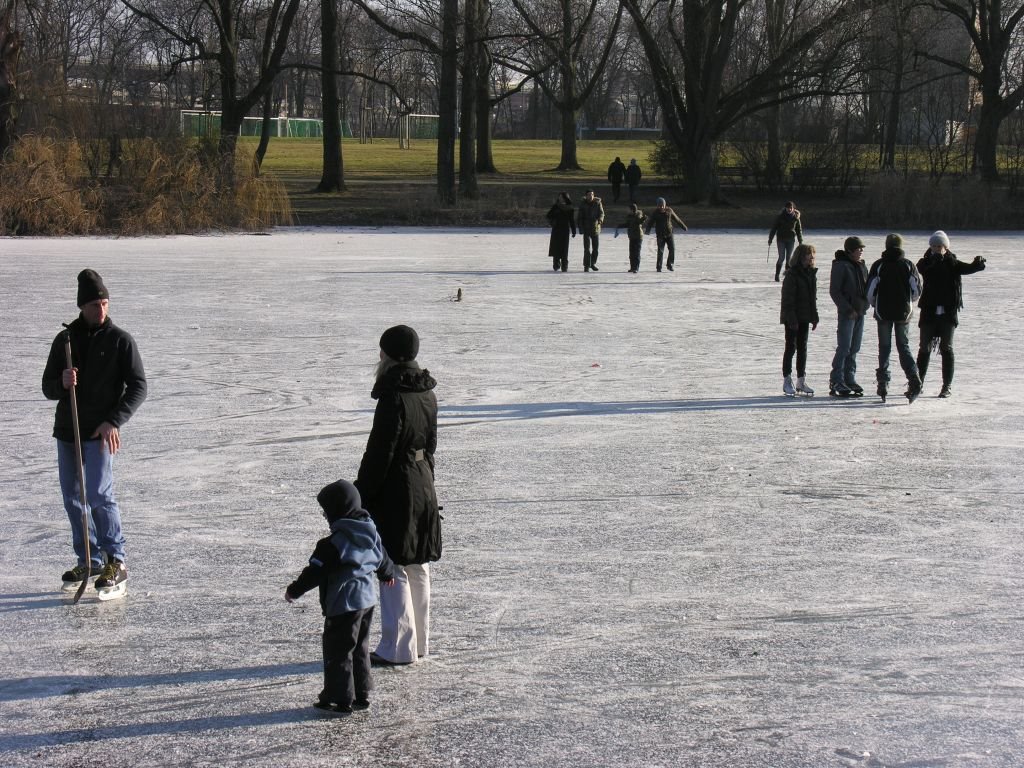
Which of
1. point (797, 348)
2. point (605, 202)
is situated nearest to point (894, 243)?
point (797, 348)

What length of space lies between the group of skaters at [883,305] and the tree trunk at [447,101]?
2862 cm

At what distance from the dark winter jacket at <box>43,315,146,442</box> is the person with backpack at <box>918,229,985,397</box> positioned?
25.8 feet

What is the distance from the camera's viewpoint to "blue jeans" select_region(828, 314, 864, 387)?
11.9 meters

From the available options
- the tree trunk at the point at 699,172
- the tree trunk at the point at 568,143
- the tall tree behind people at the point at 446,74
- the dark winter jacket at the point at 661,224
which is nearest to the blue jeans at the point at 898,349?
the dark winter jacket at the point at 661,224

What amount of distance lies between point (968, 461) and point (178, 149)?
28507 mm

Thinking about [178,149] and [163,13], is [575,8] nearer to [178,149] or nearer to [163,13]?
[163,13]

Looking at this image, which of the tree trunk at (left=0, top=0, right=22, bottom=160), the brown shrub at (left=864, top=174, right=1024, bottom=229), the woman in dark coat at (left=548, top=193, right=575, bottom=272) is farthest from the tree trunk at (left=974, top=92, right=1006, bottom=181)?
the tree trunk at (left=0, top=0, right=22, bottom=160)

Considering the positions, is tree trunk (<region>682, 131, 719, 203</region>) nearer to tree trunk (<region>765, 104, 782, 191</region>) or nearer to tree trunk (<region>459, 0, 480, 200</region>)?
tree trunk (<region>765, 104, 782, 191</region>)

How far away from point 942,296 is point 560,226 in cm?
1238

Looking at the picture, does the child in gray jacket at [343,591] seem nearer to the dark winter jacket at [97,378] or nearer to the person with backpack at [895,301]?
the dark winter jacket at [97,378]

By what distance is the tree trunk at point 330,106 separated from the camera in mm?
43312

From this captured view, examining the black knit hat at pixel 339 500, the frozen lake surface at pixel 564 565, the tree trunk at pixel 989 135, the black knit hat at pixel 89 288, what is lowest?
the frozen lake surface at pixel 564 565

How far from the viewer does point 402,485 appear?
526 cm

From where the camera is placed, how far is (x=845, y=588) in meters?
6.34
